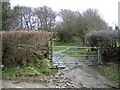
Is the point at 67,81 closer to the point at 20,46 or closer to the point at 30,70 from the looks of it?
the point at 30,70

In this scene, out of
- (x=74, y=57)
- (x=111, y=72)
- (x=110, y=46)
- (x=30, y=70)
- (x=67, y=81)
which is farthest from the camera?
(x=74, y=57)

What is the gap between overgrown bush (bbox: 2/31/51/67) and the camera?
9.46 meters

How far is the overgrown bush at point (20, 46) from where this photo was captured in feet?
31.0

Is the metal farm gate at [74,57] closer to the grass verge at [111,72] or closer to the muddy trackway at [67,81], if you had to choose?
the grass verge at [111,72]

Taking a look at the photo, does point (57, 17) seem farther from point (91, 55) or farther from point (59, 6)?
point (91, 55)

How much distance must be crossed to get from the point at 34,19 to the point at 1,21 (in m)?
8.61

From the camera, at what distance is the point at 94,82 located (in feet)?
30.0

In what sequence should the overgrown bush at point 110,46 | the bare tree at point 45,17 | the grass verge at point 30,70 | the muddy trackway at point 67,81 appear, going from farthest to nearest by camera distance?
the bare tree at point 45,17, the overgrown bush at point 110,46, the grass verge at point 30,70, the muddy trackway at point 67,81

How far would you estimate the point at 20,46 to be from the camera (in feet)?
31.8

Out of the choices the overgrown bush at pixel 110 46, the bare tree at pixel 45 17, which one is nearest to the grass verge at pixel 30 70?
the overgrown bush at pixel 110 46

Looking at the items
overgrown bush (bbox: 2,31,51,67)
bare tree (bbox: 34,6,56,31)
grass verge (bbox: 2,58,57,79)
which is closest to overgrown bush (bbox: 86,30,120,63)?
grass verge (bbox: 2,58,57,79)

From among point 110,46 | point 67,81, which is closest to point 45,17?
point 110,46

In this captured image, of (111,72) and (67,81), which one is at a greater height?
(111,72)

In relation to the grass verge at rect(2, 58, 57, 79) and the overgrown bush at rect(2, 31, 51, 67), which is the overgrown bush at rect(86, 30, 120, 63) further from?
the overgrown bush at rect(2, 31, 51, 67)
